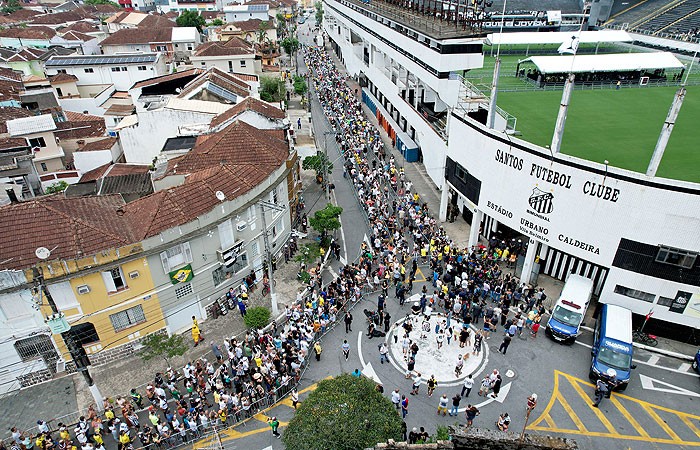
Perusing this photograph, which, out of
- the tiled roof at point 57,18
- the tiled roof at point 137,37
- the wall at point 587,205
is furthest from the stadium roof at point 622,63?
the tiled roof at point 57,18

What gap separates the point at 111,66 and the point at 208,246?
49.0 meters

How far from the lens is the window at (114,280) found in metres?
20.2

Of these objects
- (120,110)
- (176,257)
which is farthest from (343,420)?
(120,110)

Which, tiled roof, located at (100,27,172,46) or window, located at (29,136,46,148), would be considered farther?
tiled roof, located at (100,27,172,46)

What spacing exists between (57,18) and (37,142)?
89.9m

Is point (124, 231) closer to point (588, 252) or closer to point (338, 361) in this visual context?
point (338, 361)

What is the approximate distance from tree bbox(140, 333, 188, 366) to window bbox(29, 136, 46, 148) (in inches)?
1014

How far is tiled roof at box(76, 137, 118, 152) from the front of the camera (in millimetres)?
39438

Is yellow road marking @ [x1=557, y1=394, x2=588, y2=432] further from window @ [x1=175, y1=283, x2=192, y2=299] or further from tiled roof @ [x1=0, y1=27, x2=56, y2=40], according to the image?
tiled roof @ [x1=0, y1=27, x2=56, y2=40]

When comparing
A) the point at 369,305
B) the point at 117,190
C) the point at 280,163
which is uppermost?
the point at 280,163

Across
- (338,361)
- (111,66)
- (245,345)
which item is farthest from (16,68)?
(338,361)

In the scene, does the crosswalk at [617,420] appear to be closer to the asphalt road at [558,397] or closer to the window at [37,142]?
the asphalt road at [558,397]

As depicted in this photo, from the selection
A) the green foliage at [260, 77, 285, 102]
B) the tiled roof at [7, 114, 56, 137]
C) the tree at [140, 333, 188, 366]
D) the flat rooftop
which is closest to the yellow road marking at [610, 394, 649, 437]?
the tree at [140, 333, 188, 366]

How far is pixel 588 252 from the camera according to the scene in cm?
2247
